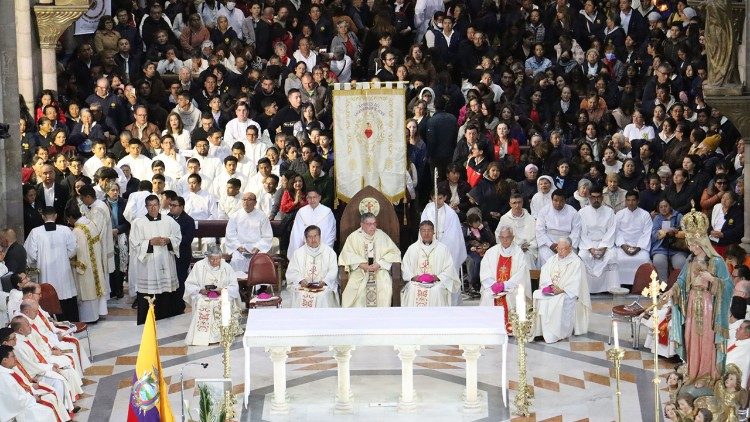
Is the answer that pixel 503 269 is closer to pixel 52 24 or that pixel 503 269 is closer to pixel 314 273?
pixel 314 273

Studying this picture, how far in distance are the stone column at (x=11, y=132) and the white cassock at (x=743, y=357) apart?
9127 millimetres

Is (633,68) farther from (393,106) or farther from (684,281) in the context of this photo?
(684,281)

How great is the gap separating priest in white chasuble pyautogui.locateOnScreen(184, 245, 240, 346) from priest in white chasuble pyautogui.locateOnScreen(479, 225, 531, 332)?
3.03 metres

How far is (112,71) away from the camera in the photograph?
26.6 metres

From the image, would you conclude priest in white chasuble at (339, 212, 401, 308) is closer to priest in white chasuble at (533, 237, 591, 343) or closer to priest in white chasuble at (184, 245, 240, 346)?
priest in white chasuble at (184, 245, 240, 346)

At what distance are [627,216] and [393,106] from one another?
3.50m

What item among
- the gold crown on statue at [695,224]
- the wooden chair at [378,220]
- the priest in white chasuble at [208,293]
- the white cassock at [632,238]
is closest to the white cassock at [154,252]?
the priest in white chasuble at [208,293]

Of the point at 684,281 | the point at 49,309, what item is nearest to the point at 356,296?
the point at 49,309

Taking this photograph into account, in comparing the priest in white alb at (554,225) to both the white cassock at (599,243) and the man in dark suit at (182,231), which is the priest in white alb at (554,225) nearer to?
the white cassock at (599,243)

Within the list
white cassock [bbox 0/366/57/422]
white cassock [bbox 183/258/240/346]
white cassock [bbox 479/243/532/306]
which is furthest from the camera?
white cassock [bbox 479/243/532/306]

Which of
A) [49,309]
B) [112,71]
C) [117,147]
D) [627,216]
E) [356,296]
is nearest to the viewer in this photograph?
[49,309]

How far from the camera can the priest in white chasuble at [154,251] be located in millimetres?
21484

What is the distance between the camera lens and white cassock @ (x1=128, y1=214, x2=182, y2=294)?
21516 mm

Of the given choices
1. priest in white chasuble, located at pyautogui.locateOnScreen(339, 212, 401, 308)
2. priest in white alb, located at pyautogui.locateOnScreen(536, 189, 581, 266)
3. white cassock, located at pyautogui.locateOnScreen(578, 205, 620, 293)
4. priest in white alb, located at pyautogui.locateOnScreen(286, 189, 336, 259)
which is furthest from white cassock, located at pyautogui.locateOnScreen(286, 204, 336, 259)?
white cassock, located at pyautogui.locateOnScreen(578, 205, 620, 293)
